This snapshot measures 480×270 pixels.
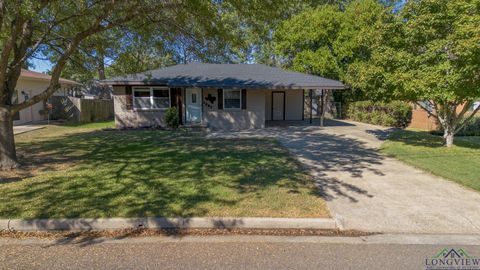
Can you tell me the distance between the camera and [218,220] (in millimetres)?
4258

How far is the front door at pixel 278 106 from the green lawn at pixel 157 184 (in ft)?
37.4

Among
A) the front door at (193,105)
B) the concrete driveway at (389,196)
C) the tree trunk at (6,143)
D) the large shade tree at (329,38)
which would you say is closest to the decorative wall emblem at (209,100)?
the front door at (193,105)

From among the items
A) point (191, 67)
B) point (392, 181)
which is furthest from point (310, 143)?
point (191, 67)

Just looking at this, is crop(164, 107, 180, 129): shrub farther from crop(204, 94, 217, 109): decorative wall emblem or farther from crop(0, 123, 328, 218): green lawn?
crop(0, 123, 328, 218): green lawn

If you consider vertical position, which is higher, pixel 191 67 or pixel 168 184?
pixel 191 67

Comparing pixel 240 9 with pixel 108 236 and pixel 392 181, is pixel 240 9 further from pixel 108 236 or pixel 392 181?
pixel 108 236

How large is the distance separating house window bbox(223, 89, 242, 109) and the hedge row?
25.0 feet

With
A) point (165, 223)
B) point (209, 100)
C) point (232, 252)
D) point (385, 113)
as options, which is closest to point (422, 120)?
A: point (385, 113)

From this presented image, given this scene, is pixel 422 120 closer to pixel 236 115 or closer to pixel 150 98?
pixel 236 115

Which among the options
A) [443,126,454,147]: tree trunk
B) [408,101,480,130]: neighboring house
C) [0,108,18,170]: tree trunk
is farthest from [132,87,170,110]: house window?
[408,101,480,130]: neighboring house

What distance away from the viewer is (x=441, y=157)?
28.1 feet

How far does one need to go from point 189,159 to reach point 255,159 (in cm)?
184

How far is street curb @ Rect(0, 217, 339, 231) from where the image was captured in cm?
411

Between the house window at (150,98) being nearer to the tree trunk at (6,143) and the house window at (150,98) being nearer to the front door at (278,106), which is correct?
→ the front door at (278,106)
